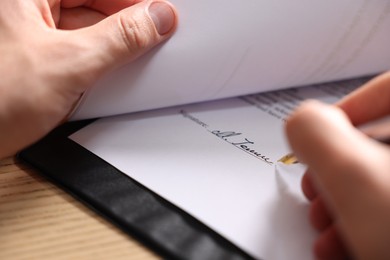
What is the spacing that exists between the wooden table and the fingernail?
0.20 m

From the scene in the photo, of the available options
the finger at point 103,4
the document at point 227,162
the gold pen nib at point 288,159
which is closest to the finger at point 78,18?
the finger at point 103,4

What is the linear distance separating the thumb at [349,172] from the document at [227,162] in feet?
0.32

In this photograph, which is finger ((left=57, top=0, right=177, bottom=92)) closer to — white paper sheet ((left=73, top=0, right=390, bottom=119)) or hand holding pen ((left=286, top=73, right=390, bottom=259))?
white paper sheet ((left=73, top=0, right=390, bottom=119))

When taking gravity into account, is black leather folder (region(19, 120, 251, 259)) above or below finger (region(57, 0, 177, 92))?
below

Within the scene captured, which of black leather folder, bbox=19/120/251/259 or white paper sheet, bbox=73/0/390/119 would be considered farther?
white paper sheet, bbox=73/0/390/119

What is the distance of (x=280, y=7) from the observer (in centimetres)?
49

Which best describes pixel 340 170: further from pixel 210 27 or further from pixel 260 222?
pixel 210 27

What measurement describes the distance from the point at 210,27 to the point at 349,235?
11.1 inches

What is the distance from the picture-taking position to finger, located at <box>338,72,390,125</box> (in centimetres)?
38

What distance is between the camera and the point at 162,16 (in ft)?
1.57

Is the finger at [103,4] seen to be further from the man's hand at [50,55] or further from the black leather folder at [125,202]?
the black leather folder at [125,202]

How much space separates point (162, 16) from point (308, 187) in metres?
0.24

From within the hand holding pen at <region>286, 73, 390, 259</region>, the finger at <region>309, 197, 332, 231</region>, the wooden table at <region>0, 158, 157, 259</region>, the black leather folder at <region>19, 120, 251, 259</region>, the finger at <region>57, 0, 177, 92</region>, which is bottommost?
the wooden table at <region>0, 158, 157, 259</region>

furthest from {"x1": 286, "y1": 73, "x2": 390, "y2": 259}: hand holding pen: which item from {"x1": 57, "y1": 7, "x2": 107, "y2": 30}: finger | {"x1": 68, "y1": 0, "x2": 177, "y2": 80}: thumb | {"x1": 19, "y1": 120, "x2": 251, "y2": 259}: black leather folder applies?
{"x1": 57, "y1": 7, "x2": 107, "y2": 30}: finger
